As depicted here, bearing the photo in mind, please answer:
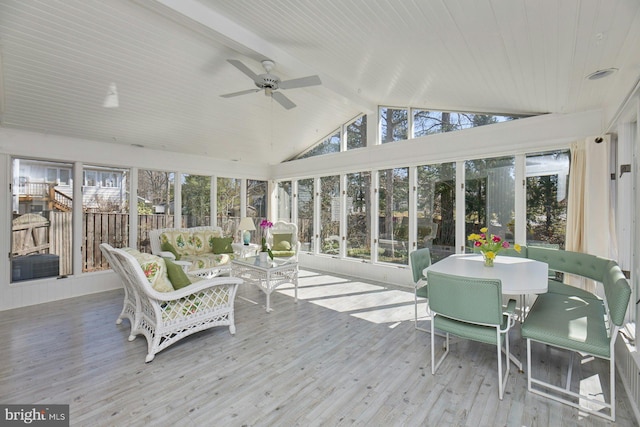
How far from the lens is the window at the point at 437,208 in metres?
4.83

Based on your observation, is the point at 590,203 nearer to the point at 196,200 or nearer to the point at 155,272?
the point at 155,272

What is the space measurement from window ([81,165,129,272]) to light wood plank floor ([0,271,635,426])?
1.51m

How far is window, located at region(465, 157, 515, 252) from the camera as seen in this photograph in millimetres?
4246

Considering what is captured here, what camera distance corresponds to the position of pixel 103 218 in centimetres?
524

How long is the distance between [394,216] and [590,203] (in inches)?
110

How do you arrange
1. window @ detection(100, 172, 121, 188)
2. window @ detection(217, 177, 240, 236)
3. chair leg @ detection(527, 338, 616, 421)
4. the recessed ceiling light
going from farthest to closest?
window @ detection(217, 177, 240, 236) < window @ detection(100, 172, 121, 188) < the recessed ceiling light < chair leg @ detection(527, 338, 616, 421)

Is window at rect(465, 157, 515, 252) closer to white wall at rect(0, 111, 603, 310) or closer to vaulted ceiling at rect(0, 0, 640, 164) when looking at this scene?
white wall at rect(0, 111, 603, 310)

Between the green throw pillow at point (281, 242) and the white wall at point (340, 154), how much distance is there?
1.01 metres

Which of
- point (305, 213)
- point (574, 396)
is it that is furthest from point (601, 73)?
point (305, 213)

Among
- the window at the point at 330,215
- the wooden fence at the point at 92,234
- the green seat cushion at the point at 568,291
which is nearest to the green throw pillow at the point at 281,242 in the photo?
the window at the point at 330,215

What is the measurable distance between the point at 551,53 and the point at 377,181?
3.57 metres

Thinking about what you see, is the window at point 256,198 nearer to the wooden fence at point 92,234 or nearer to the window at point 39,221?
the wooden fence at point 92,234

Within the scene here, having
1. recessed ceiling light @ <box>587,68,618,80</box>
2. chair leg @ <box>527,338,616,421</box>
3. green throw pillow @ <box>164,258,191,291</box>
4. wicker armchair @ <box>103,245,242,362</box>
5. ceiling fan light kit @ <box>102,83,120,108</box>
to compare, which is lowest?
chair leg @ <box>527,338,616,421</box>

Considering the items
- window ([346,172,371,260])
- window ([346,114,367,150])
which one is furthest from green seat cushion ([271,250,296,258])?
window ([346,114,367,150])
